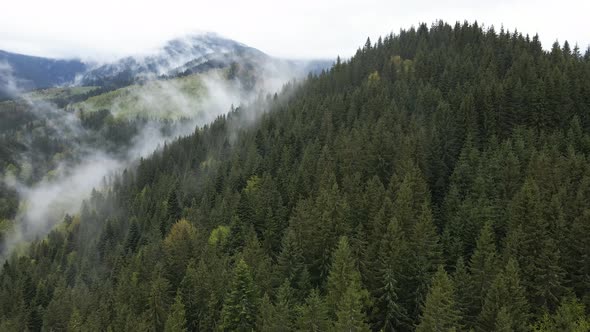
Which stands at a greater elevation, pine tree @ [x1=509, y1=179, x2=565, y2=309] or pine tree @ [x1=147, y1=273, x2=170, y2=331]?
pine tree @ [x1=509, y1=179, x2=565, y2=309]

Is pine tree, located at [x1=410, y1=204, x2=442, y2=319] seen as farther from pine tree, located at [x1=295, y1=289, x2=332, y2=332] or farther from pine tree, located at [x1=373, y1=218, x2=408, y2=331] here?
pine tree, located at [x1=295, y1=289, x2=332, y2=332]

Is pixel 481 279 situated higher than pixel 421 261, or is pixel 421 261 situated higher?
pixel 421 261

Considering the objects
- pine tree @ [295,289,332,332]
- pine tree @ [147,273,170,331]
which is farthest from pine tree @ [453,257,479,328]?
pine tree @ [147,273,170,331]

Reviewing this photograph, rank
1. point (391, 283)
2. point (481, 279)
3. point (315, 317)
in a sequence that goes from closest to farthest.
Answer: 1. point (315, 317)
2. point (391, 283)
3. point (481, 279)

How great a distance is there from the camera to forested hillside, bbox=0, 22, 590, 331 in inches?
1799

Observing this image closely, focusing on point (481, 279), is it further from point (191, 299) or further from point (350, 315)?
point (191, 299)

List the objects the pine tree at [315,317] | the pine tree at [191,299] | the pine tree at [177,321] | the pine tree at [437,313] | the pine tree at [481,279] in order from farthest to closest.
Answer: the pine tree at [191,299]
the pine tree at [177,321]
the pine tree at [481,279]
the pine tree at [315,317]
the pine tree at [437,313]

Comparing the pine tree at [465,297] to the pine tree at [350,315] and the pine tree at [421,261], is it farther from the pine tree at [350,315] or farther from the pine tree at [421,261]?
the pine tree at [350,315]

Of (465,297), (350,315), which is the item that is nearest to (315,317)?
(350,315)

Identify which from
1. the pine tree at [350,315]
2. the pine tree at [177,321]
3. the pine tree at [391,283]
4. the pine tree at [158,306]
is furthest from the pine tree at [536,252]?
the pine tree at [158,306]

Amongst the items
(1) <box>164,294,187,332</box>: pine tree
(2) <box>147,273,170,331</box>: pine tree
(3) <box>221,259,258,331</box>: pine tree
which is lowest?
(2) <box>147,273,170,331</box>: pine tree

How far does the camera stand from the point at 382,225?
189ft

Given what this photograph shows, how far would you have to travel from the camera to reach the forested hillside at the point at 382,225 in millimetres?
45688

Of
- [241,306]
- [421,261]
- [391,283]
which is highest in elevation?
[421,261]
